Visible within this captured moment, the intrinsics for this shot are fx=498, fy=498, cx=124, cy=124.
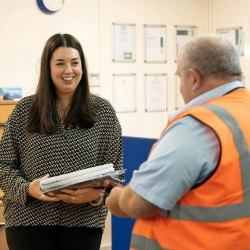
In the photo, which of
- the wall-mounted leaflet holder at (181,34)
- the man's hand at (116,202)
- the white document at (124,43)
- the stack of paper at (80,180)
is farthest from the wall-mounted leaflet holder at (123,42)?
the man's hand at (116,202)

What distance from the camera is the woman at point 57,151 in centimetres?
218

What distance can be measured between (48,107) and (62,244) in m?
0.62

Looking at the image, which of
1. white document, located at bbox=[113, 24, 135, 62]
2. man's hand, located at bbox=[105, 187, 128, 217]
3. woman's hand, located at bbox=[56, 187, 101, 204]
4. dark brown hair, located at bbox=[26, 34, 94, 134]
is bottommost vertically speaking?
woman's hand, located at bbox=[56, 187, 101, 204]

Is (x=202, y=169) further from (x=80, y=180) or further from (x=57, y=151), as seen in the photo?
(x=57, y=151)

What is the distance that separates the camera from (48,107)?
2275mm

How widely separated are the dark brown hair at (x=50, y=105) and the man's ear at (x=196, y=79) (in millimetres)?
838

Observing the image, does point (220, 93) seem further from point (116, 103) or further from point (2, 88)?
point (116, 103)

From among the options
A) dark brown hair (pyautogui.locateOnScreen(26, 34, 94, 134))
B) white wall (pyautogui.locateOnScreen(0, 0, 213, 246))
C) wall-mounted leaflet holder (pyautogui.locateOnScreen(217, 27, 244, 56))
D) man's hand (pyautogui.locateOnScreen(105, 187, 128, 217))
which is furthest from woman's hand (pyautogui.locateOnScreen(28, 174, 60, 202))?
wall-mounted leaflet holder (pyautogui.locateOnScreen(217, 27, 244, 56))

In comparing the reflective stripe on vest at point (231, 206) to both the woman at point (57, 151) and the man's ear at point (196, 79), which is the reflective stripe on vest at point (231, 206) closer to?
the man's ear at point (196, 79)

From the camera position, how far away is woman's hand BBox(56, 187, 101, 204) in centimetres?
206

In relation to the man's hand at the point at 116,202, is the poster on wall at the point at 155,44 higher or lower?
higher

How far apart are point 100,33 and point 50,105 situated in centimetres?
283

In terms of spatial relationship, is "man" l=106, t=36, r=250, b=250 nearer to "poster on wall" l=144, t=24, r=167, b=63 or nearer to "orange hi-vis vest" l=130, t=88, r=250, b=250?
"orange hi-vis vest" l=130, t=88, r=250, b=250

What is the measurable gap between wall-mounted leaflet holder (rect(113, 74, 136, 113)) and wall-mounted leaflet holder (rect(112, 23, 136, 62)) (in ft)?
0.61
